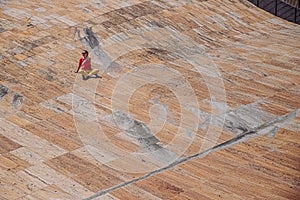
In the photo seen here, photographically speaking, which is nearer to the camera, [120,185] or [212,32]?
[120,185]

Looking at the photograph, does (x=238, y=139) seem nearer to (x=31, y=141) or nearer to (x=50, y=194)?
(x=50, y=194)

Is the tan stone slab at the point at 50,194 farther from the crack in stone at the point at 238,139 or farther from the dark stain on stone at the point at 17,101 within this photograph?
the dark stain on stone at the point at 17,101

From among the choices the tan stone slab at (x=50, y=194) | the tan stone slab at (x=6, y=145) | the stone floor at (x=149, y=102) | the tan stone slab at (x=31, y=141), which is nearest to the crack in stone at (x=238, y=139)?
the stone floor at (x=149, y=102)

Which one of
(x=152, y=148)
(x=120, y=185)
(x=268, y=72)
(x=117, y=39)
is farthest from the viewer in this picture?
(x=117, y=39)

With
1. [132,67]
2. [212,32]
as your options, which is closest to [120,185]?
[132,67]

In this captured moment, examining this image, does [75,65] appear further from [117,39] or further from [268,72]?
[268,72]

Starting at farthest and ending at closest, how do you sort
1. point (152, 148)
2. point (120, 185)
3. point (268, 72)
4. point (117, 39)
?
1. point (117, 39)
2. point (268, 72)
3. point (152, 148)
4. point (120, 185)

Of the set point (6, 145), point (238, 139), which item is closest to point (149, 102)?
point (238, 139)

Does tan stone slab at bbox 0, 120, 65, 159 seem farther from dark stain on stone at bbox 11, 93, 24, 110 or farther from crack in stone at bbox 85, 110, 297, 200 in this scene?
crack in stone at bbox 85, 110, 297, 200
